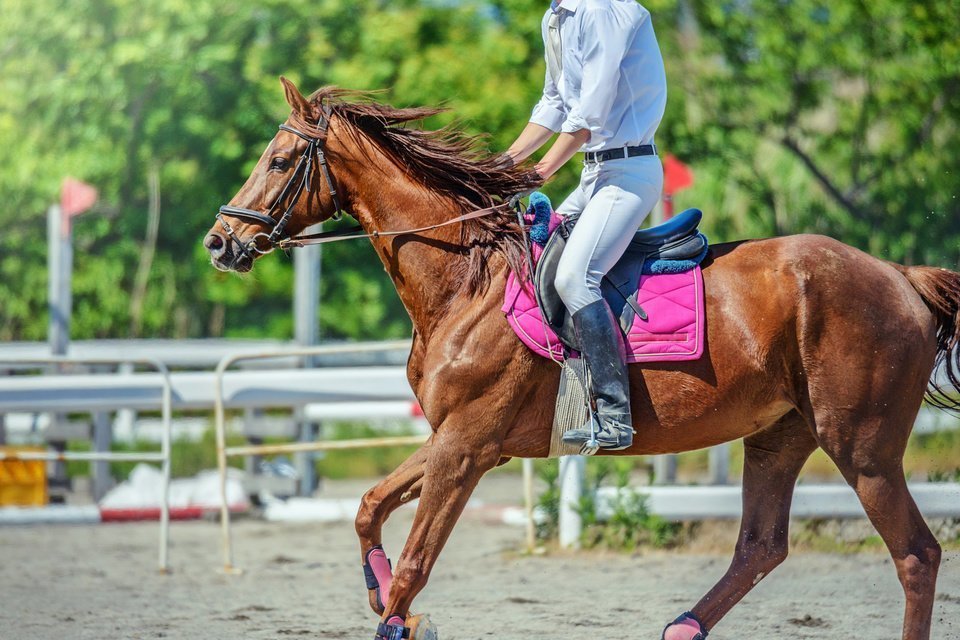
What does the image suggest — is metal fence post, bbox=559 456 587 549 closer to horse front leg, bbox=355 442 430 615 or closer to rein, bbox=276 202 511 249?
horse front leg, bbox=355 442 430 615

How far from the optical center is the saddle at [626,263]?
198 inches

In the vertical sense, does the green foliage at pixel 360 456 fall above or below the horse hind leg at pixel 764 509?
below

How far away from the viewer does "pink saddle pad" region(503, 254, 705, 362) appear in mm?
5008

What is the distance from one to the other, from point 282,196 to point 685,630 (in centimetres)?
253

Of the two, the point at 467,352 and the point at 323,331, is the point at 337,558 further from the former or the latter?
the point at 323,331

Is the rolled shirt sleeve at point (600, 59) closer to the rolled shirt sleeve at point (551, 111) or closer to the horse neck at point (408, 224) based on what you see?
the rolled shirt sleeve at point (551, 111)

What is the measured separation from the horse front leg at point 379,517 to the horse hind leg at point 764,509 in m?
1.36

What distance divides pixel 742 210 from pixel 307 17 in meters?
6.70

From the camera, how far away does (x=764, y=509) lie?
554 centimetres

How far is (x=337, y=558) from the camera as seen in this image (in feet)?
27.3

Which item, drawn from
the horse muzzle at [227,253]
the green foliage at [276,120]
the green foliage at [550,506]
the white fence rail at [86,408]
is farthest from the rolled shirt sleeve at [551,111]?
the green foliage at [276,120]

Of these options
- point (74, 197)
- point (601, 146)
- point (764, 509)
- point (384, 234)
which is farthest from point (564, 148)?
point (74, 197)

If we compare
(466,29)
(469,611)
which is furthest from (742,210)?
(469,611)

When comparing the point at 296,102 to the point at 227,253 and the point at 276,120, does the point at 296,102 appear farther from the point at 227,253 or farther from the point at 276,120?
Result: the point at 276,120
